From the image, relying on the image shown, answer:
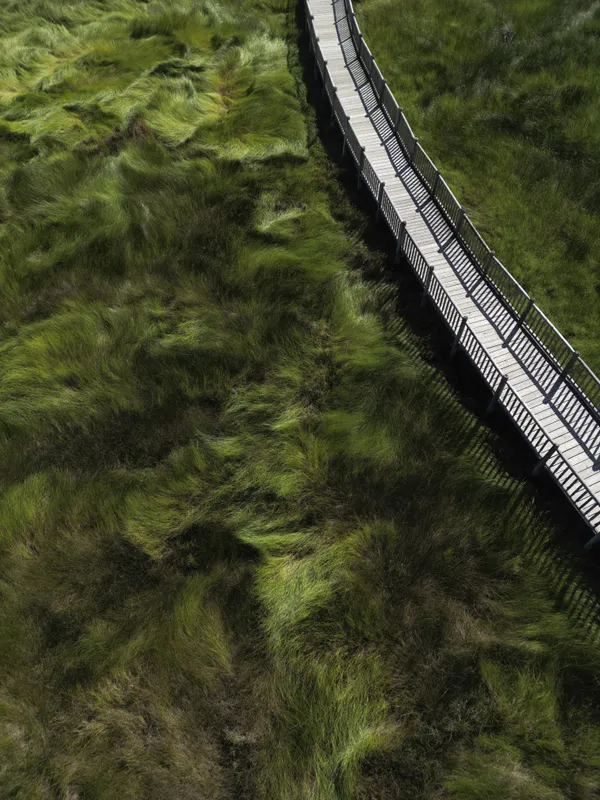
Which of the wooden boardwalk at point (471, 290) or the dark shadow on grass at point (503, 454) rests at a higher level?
the wooden boardwalk at point (471, 290)

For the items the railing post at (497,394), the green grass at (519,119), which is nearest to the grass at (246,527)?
the railing post at (497,394)

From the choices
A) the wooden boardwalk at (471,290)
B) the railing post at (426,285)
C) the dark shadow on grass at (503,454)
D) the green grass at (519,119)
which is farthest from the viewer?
the green grass at (519,119)

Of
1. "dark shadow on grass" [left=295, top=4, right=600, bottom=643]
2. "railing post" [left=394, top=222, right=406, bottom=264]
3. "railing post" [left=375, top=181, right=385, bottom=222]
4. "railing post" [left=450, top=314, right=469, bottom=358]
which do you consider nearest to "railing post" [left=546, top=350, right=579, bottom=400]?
"dark shadow on grass" [left=295, top=4, right=600, bottom=643]

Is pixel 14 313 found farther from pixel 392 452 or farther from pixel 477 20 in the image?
pixel 477 20

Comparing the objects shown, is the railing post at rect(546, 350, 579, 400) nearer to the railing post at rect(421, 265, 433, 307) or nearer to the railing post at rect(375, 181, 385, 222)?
the railing post at rect(421, 265, 433, 307)

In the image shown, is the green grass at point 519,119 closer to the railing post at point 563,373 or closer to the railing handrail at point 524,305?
the railing handrail at point 524,305

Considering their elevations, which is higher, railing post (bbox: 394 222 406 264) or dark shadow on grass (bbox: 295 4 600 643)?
railing post (bbox: 394 222 406 264)
